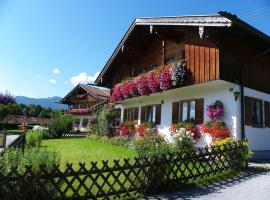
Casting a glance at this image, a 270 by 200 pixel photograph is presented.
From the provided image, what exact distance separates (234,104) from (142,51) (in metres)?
8.99

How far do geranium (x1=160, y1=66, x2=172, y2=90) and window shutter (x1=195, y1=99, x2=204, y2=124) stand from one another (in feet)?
5.43

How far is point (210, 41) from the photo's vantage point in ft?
40.3

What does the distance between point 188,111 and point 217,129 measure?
2675 millimetres

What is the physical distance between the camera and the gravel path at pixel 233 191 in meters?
6.68

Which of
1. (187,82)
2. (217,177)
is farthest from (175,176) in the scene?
(187,82)

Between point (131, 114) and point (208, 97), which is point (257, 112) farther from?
point (131, 114)

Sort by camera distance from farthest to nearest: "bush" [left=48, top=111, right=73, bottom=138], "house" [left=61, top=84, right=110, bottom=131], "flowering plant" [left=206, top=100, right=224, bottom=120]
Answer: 1. "house" [left=61, top=84, right=110, bottom=131]
2. "bush" [left=48, top=111, right=73, bottom=138]
3. "flowering plant" [left=206, top=100, right=224, bottom=120]

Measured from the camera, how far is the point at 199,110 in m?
13.7

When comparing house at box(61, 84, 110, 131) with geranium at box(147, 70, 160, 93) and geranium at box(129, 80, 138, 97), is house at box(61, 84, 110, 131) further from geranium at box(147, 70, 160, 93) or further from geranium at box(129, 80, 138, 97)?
geranium at box(147, 70, 160, 93)

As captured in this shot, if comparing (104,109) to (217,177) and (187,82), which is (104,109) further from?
(217,177)

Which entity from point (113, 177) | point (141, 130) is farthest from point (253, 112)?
point (113, 177)

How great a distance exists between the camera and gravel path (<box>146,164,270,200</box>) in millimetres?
6684

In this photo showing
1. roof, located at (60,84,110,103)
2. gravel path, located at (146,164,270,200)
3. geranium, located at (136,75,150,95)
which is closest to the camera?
gravel path, located at (146,164,270,200)

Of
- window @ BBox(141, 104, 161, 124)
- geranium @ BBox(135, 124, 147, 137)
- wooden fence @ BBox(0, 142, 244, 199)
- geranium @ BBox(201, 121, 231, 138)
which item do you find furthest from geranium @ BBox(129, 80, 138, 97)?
wooden fence @ BBox(0, 142, 244, 199)
